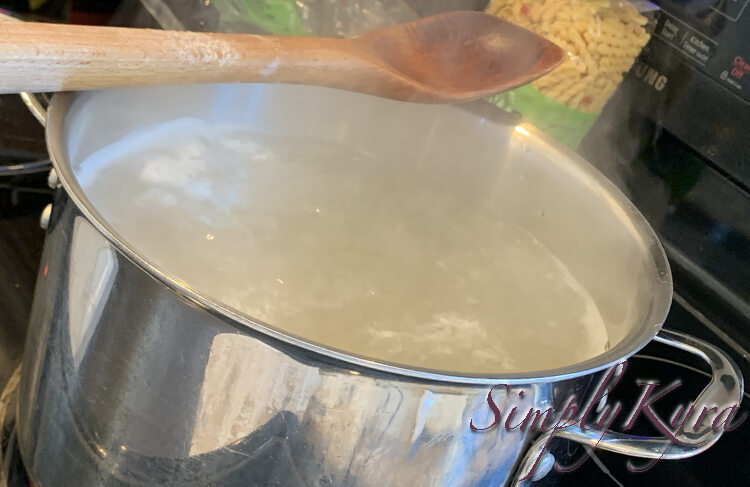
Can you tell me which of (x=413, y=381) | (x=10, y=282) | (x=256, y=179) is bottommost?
(x=10, y=282)

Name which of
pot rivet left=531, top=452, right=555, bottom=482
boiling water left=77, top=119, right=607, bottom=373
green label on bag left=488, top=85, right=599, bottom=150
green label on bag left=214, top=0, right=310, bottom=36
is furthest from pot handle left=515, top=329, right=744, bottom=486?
green label on bag left=214, top=0, right=310, bottom=36

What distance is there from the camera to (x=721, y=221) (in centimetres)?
55

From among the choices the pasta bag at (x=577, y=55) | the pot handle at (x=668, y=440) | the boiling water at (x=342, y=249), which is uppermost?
the pasta bag at (x=577, y=55)

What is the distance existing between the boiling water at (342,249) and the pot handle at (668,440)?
0.10 m

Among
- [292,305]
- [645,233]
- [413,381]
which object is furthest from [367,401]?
[645,233]

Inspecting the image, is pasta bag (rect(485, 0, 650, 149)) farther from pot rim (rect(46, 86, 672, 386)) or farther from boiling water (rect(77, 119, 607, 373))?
pot rim (rect(46, 86, 672, 386))

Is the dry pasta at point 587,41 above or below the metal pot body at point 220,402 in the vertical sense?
above

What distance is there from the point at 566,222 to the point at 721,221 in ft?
0.44

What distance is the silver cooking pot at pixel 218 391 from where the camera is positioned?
1.17 feet

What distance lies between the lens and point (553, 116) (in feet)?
2.10

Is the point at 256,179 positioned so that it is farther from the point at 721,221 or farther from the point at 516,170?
the point at 721,221

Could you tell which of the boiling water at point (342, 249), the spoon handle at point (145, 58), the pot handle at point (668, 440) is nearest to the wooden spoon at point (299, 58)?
the spoon handle at point (145, 58)

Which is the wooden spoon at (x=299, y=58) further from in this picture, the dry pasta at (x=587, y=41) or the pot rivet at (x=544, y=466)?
the pot rivet at (x=544, y=466)

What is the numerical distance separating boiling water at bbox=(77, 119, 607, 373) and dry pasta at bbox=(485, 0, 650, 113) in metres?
0.14
